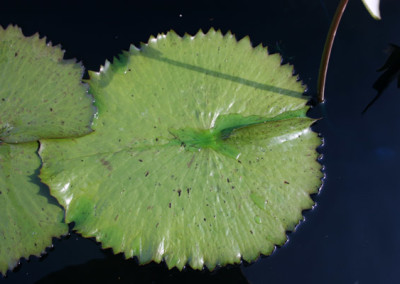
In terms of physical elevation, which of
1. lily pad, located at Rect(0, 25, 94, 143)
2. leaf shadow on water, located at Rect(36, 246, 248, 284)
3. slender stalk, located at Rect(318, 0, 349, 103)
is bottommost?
leaf shadow on water, located at Rect(36, 246, 248, 284)

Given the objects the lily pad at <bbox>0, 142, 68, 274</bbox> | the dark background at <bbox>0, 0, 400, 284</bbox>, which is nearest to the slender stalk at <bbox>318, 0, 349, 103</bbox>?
the dark background at <bbox>0, 0, 400, 284</bbox>

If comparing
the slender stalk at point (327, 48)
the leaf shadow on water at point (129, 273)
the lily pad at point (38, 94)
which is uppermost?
the slender stalk at point (327, 48)

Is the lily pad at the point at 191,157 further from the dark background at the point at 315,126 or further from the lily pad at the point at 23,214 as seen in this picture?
the dark background at the point at 315,126

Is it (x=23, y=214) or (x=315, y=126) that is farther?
(x=315, y=126)

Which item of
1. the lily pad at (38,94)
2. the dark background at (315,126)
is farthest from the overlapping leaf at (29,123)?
the dark background at (315,126)

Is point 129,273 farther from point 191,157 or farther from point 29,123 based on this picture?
point 29,123

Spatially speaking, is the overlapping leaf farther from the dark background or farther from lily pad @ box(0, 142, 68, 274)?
the dark background

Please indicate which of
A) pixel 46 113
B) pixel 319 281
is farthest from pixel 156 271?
pixel 46 113

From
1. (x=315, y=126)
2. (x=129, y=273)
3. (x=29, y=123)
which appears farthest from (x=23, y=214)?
(x=315, y=126)
